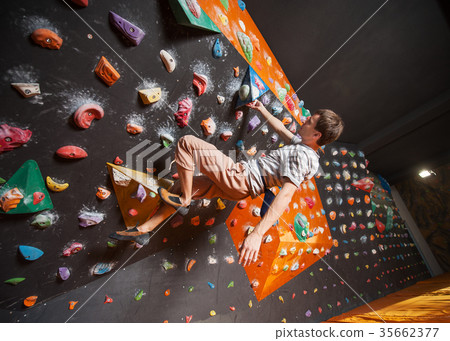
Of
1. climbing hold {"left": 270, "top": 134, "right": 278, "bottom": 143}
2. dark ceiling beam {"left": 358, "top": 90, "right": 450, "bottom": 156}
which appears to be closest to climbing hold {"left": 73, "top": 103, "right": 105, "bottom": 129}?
climbing hold {"left": 270, "top": 134, "right": 278, "bottom": 143}

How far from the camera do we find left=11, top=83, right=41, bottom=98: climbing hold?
0.84m

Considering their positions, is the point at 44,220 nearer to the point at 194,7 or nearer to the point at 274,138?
the point at 194,7

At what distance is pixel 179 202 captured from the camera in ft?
3.79

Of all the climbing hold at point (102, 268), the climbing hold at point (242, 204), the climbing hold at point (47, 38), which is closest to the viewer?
the climbing hold at point (47, 38)

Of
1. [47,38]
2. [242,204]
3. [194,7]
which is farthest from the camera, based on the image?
[242,204]

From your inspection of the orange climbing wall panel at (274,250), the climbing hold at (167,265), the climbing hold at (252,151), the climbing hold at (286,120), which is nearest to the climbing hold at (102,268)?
the climbing hold at (167,265)

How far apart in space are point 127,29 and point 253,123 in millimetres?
1099

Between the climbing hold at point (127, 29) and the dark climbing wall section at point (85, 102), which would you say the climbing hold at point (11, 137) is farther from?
the climbing hold at point (127, 29)

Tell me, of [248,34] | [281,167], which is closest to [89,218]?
[281,167]

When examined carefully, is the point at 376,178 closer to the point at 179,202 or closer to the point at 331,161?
the point at 331,161

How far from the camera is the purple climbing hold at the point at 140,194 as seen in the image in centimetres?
133

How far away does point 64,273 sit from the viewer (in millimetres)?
1252

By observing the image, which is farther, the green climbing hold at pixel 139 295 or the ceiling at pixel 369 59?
the ceiling at pixel 369 59

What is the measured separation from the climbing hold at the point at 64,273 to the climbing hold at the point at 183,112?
42.8 inches
